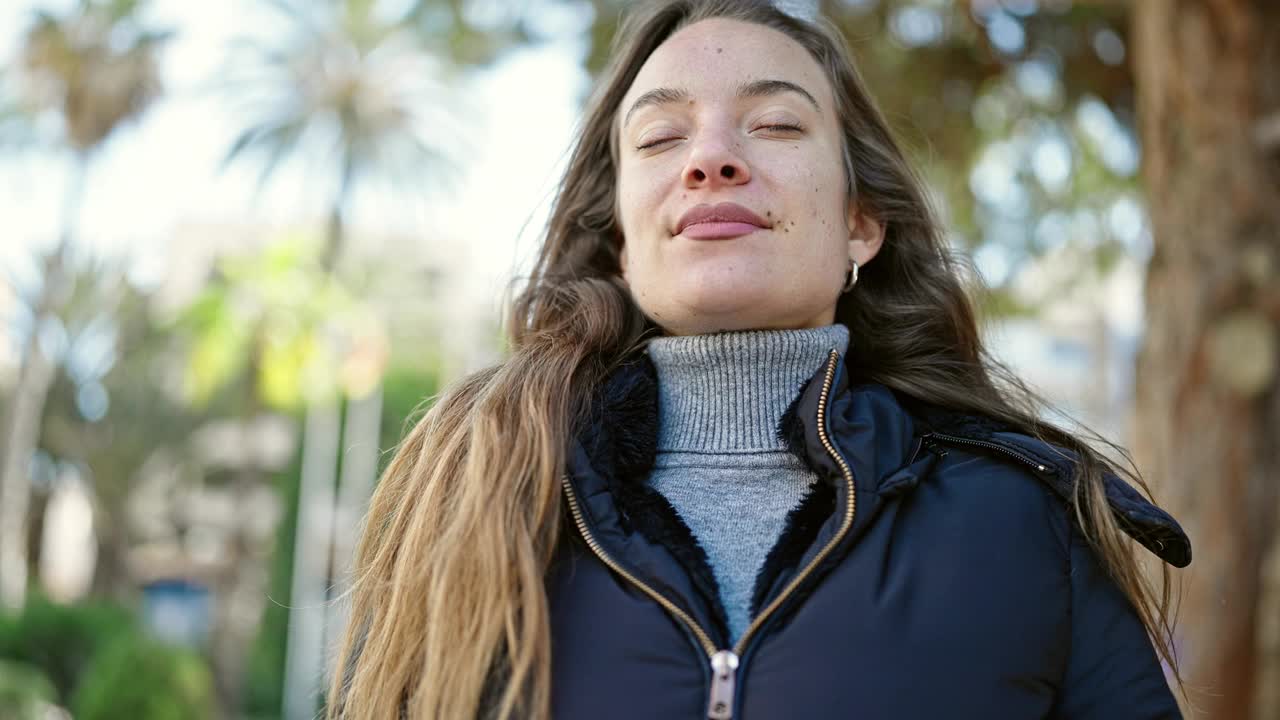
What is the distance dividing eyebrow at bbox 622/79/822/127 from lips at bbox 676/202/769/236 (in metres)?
0.25

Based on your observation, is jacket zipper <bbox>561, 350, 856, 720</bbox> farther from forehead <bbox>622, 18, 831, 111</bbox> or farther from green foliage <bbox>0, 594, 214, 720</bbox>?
green foliage <bbox>0, 594, 214, 720</bbox>

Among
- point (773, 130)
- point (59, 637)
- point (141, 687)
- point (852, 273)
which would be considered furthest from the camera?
point (59, 637)

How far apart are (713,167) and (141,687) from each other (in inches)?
487

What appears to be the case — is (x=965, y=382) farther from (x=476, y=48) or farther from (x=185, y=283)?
(x=185, y=283)

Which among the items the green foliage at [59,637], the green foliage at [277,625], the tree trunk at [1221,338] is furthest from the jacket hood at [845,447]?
the green foliage at [277,625]

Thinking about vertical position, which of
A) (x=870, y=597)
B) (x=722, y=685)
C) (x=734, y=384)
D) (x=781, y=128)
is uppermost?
(x=781, y=128)

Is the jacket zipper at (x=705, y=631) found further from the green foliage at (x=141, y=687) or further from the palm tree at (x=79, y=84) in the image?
the palm tree at (x=79, y=84)

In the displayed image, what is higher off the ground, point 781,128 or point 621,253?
point 781,128

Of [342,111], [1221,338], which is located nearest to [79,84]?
[342,111]

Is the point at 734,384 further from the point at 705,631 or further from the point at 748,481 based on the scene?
the point at 705,631

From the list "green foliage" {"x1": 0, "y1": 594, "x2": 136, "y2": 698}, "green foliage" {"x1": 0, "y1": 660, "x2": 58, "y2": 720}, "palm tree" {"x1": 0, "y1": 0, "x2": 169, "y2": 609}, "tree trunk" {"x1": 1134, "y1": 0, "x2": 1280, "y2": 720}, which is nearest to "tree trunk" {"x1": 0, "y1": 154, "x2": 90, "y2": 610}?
"palm tree" {"x1": 0, "y1": 0, "x2": 169, "y2": 609}

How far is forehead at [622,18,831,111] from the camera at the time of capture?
92.7 inches

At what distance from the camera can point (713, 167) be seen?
2.22 m

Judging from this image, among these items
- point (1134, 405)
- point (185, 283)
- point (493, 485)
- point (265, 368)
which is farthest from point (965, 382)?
point (185, 283)
